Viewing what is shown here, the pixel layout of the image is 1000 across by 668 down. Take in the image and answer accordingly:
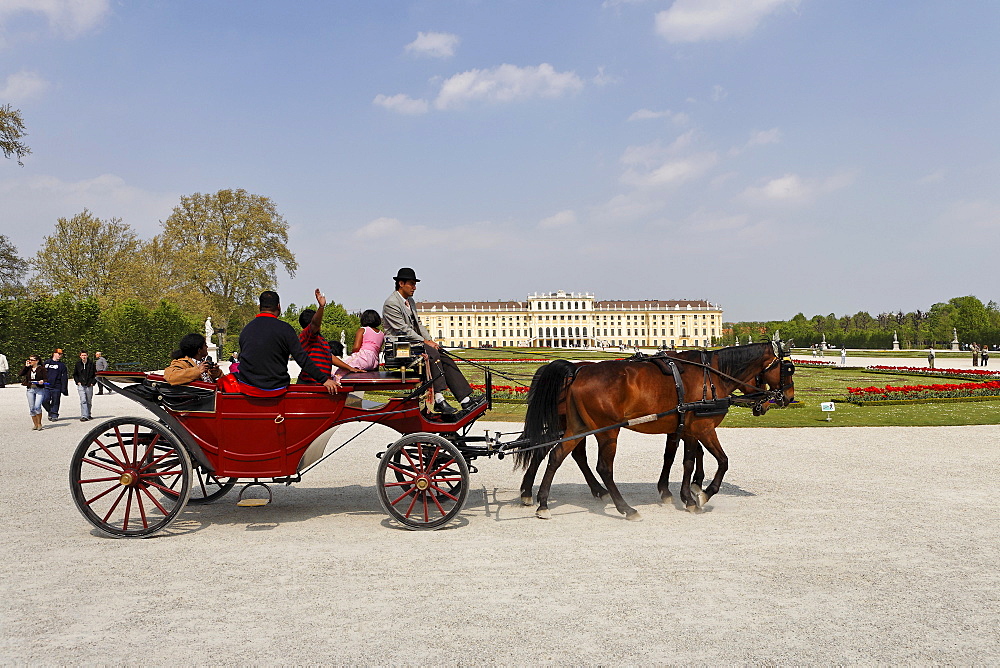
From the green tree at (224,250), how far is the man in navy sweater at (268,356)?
37.6 metres

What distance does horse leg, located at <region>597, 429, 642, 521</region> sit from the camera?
6188 mm

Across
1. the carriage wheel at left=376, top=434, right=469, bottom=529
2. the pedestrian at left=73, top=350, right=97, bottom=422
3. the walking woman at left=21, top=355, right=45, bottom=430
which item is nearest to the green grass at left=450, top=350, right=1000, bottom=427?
the carriage wheel at left=376, top=434, right=469, bottom=529

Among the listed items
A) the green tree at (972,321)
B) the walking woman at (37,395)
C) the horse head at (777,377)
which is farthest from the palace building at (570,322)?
the horse head at (777,377)

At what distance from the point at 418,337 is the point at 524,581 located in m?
2.50

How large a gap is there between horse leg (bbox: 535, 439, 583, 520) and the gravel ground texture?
0.16 meters

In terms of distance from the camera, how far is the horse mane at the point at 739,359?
698cm

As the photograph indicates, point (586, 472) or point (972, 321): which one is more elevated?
point (972, 321)

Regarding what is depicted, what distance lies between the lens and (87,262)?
43844 mm

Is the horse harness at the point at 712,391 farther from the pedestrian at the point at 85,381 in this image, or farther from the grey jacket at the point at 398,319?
the pedestrian at the point at 85,381

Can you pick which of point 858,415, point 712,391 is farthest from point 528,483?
point 858,415

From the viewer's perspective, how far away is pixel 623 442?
11445 mm

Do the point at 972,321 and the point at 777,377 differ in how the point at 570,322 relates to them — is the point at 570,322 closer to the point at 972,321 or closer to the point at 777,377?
the point at 972,321

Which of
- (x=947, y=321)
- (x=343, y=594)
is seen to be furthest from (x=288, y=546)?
(x=947, y=321)

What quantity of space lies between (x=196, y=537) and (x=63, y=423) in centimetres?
1153
